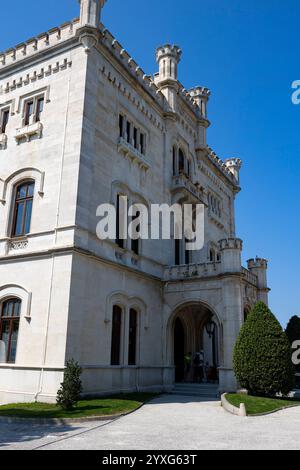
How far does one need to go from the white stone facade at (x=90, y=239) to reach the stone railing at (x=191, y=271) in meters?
0.06

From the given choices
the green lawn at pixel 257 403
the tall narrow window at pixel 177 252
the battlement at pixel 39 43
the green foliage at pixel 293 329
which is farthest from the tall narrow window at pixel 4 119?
the green foliage at pixel 293 329

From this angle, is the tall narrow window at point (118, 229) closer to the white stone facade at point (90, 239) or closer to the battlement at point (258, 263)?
the white stone facade at point (90, 239)

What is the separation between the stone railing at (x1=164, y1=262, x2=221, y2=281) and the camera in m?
23.5

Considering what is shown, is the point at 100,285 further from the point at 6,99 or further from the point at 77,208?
the point at 6,99

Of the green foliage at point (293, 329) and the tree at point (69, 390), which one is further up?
the green foliage at point (293, 329)

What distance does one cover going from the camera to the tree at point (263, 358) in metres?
18.8

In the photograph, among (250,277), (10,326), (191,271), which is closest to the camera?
(10,326)

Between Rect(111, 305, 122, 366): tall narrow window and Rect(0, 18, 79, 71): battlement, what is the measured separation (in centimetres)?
1400

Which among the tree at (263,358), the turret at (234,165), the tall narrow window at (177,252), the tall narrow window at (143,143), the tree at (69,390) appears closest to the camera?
the tree at (69,390)

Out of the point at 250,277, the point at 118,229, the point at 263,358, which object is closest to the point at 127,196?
the point at 118,229

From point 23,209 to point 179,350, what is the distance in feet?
45.6

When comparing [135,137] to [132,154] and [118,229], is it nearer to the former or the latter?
[132,154]

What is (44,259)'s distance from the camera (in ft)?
61.9

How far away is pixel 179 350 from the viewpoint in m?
28.2
